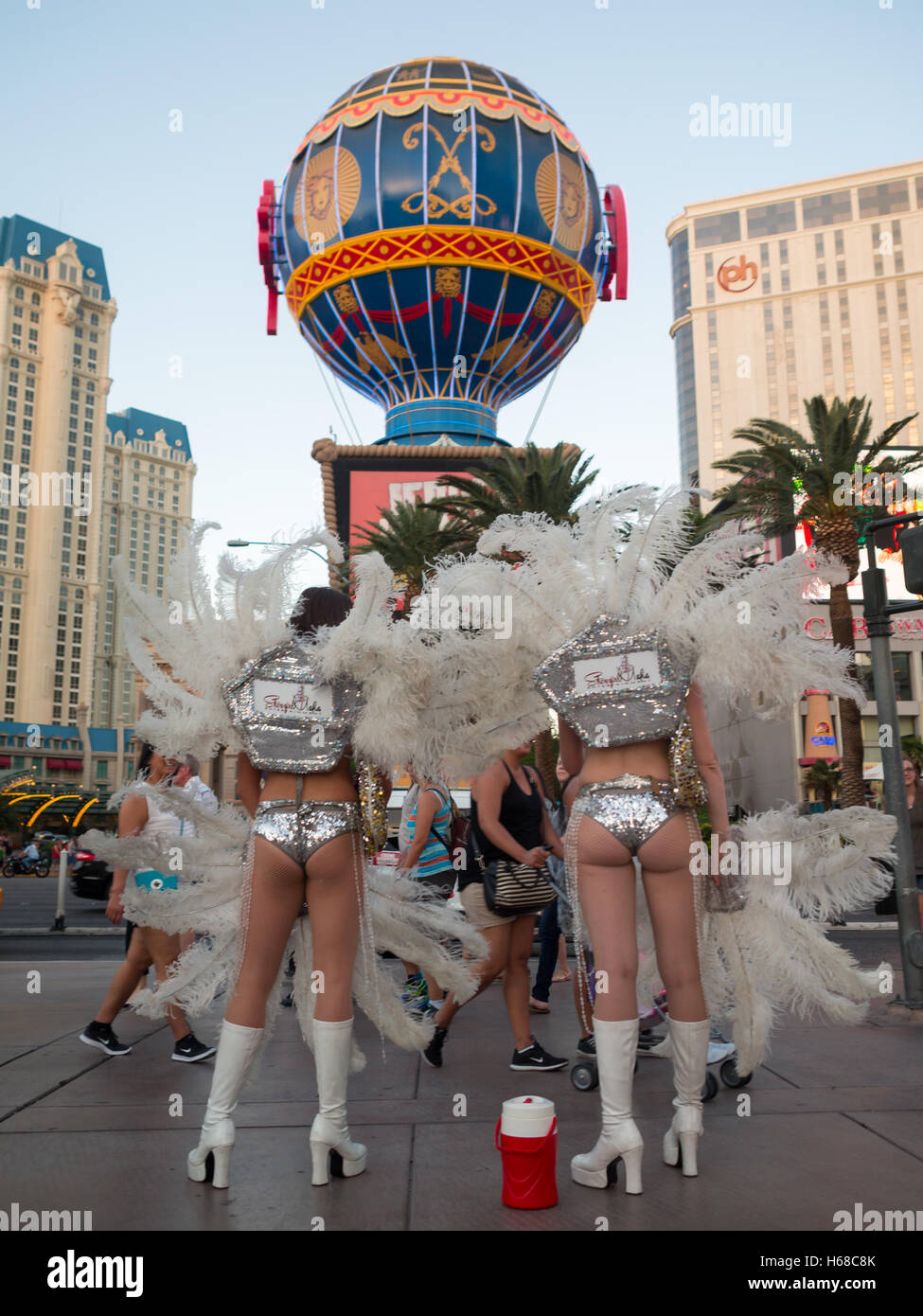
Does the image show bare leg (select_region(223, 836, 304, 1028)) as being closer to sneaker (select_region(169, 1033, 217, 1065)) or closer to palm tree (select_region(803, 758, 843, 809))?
sneaker (select_region(169, 1033, 217, 1065))

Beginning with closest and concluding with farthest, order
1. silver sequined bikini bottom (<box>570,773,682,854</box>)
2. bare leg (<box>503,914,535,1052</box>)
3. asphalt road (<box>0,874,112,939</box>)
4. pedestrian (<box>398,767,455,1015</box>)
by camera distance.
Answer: silver sequined bikini bottom (<box>570,773,682,854</box>) → bare leg (<box>503,914,535,1052</box>) → pedestrian (<box>398,767,455,1015</box>) → asphalt road (<box>0,874,112,939</box>)

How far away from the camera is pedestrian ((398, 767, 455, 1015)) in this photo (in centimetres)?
659

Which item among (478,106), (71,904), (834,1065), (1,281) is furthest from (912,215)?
(834,1065)

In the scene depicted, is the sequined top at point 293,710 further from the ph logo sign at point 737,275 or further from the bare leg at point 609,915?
the ph logo sign at point 737,275

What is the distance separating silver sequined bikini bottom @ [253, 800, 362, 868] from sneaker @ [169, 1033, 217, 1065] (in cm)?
246

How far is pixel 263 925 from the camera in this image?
141 inches

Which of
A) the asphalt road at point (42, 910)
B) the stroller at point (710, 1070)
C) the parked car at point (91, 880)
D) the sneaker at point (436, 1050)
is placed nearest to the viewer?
the stroller at point (710, 1070)

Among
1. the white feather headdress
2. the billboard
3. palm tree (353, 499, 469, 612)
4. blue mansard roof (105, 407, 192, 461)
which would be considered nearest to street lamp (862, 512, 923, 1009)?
the white feather headdress

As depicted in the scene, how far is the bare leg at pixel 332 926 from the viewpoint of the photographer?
3553mm

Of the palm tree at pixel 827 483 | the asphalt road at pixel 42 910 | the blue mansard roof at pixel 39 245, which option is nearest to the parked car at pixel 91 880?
the asphalt road at pixel 42 910

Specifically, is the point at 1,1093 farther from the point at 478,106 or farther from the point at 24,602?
A: the point at 24,602

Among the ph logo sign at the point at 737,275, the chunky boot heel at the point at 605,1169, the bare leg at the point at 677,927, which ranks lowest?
the chunky boot heel at the point at 605,1169

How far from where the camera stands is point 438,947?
4.18 meters

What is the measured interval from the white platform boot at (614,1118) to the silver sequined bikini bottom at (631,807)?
24.3 inches
